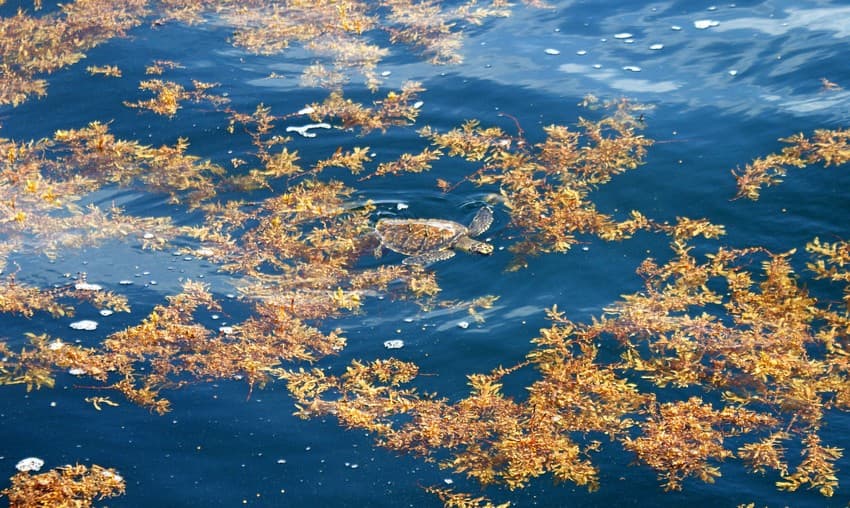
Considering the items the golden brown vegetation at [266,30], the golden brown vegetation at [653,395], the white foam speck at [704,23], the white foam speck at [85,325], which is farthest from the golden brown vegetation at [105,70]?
the white foam speck at [704,23]

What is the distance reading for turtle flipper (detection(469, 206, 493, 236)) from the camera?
210 inches

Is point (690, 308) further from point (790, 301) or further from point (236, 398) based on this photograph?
point (236, 398)

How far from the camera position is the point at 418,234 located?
5273 millimetres

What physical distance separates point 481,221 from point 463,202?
1.10 ft

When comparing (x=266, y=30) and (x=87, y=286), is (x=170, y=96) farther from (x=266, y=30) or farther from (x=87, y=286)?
(x=87, y=286)

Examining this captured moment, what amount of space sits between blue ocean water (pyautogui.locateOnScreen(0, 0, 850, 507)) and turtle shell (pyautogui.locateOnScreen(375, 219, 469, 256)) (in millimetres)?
162

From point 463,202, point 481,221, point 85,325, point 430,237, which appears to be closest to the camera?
point 85,325

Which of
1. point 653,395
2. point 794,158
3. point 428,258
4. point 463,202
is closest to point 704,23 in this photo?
point 794,158

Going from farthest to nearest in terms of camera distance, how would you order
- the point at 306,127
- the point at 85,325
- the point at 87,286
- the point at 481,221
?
the point at 306,127, the point at 481,221, the point at 87,286, the point at 85,325

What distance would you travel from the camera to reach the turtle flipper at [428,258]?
514 cm

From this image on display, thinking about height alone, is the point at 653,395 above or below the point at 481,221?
below

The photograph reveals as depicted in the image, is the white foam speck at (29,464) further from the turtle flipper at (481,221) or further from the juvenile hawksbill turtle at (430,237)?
the turtle flipper at (481,221)

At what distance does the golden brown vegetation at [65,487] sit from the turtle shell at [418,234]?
224 centimetres

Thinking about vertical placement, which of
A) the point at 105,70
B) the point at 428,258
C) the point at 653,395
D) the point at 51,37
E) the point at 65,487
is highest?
the point at 51,37
